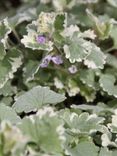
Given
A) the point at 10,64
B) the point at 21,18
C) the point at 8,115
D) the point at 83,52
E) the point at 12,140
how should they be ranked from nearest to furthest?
the point at 12,140, the point at 8,115, the point at 83,52, the point at 10,64, the point at 21,18

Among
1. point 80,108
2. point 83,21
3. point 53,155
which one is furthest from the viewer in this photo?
point 83,21

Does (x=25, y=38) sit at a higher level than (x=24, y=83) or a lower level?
higher

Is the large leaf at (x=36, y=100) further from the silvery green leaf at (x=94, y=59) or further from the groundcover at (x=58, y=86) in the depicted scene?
the silvery green leaf at (x=94, y=59)

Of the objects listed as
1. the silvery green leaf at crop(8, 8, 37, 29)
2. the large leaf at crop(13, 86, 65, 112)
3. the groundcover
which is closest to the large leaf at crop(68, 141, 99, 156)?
the groundcover

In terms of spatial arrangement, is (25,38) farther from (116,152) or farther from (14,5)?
(14,5)

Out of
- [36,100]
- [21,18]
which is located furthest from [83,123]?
[21,18]

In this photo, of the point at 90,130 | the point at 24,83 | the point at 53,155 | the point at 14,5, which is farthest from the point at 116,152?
the point at 14,5

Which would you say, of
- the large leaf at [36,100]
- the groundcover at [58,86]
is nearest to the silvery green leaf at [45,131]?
the groundcover at [58,86]

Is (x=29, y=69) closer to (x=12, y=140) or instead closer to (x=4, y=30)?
(x=4, y=30)
